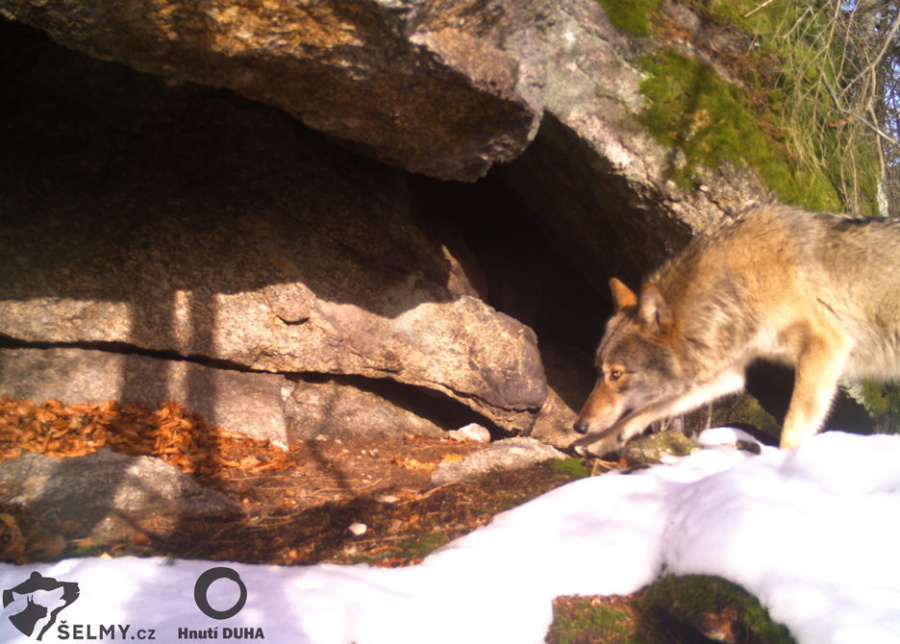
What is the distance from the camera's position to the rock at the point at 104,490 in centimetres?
293

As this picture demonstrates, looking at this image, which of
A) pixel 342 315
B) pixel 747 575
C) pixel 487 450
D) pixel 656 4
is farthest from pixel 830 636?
pixel 656 4

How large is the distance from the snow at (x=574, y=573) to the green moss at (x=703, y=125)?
2.66m

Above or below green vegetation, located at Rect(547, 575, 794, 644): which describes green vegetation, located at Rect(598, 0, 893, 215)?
above

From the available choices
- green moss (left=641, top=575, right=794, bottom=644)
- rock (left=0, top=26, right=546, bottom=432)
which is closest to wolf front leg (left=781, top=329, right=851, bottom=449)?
rock (left=0, top=26, right=546, bottom=432)

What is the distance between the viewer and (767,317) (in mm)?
4348

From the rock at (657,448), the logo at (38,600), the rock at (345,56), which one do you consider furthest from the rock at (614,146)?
the logo at (38,600)

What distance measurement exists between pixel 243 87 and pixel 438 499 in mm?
2755

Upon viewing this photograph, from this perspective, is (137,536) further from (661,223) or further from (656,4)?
(656,4)

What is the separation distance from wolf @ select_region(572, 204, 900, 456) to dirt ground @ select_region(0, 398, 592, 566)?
118 centimetres

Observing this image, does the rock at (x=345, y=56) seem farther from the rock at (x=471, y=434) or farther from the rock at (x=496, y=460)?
the rock at (x=471, y=434)

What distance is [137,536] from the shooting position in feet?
9.29

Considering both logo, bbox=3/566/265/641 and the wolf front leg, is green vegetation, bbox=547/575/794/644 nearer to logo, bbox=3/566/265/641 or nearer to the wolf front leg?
logo, bbox=3/566/265/641

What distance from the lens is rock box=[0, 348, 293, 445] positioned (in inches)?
163

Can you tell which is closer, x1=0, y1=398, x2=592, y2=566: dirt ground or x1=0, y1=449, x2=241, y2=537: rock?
x1=0, y1=398, x2=592, y2=566: dirt ground
